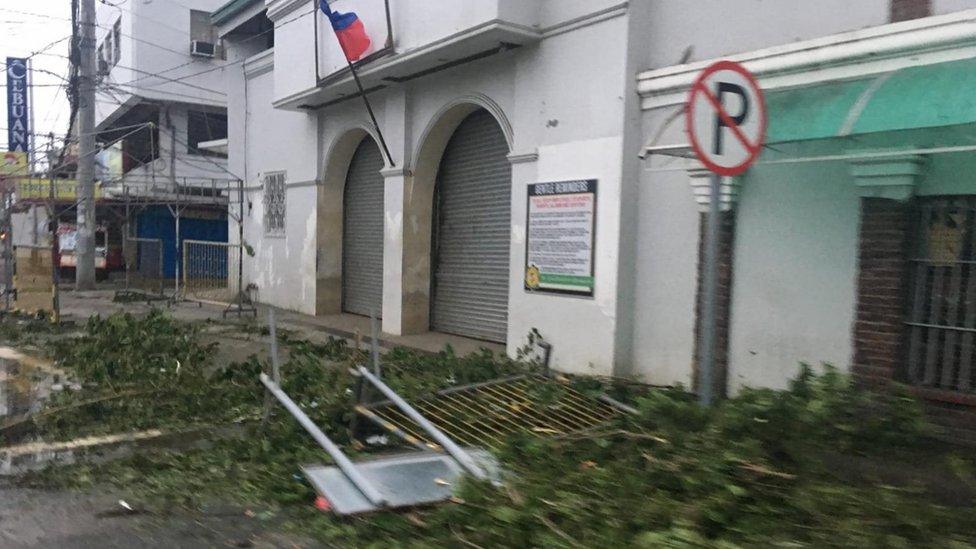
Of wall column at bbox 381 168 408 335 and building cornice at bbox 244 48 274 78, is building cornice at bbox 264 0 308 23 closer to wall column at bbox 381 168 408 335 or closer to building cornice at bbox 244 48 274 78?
building cornice at bbox 244 48 274 78

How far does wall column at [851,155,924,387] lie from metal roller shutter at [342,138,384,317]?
8.93 m

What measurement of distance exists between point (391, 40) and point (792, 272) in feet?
21.5

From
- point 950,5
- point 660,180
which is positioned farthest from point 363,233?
point 950,5

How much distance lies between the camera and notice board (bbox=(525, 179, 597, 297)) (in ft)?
26.3

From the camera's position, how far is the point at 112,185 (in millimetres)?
26156

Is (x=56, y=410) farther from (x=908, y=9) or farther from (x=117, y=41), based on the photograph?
(x=117, y=41)

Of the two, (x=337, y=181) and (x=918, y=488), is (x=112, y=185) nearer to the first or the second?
(x=337, y=181)

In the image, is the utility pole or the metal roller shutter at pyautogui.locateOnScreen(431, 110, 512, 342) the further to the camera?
the utility pole

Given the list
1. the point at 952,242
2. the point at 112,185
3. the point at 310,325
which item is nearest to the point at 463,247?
the point at 310,325

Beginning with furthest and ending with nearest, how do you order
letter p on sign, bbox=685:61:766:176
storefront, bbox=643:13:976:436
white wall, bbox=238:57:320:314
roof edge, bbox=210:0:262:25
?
1. roof edge, bbox=210:0:262:25
2. white wall, bbox=238:57:320:314
3. storefront, bbox=643:13:976:436
4. letter p on sign, bbox=685:61:766:176

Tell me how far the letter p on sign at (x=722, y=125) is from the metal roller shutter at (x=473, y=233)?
5895 millimetres

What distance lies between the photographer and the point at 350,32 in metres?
10.9

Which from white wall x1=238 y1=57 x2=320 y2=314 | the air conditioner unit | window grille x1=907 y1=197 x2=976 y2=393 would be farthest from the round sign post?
the air conditioner unit

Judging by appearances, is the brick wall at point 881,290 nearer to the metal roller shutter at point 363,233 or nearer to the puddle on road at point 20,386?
the puddle on road at point 20,386
